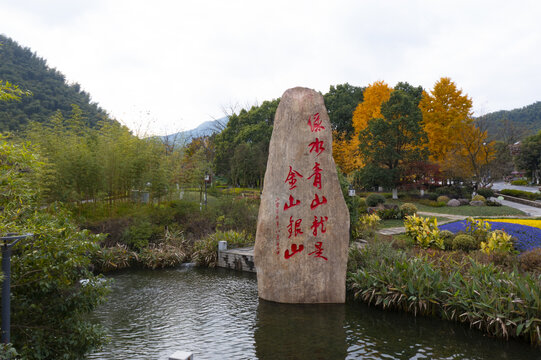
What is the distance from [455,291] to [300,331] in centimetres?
239

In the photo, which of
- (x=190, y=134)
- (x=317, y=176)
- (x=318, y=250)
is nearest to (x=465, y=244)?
(x=318, y=250)

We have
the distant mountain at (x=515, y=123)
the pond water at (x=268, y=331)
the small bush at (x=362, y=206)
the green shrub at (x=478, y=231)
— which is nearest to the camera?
the pond water at (x=268, y=331)

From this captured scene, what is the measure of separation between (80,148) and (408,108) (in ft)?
55.3

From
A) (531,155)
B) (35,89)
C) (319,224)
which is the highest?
(35,89)

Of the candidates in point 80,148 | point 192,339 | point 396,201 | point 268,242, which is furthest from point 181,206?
point 396,201

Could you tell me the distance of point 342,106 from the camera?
28562 mm

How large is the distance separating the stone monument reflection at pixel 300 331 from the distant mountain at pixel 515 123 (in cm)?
2760

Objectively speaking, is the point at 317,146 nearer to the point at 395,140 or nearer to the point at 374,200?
the point at 374,200

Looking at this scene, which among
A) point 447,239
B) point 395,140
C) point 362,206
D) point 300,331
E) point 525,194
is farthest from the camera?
point 525,194

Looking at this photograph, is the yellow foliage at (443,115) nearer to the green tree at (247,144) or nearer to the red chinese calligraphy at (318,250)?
the green tree at (247,144)

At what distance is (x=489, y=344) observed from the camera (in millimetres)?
4711

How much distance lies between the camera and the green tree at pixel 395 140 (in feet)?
66.5

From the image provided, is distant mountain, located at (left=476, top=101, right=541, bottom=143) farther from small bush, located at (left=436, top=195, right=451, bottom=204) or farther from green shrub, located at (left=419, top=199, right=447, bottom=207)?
green shrub, located at (left=419, top=199, right=447, bottom=207)

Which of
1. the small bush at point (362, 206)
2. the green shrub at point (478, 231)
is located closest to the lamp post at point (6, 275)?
the green shrub at point (478, 231)
